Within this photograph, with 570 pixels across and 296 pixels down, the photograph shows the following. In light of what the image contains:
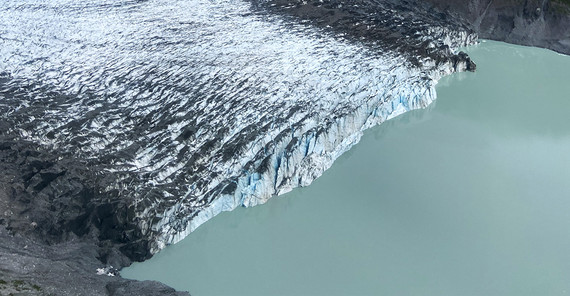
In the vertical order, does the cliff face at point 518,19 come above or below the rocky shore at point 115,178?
above

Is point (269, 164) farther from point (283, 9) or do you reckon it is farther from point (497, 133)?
point (283, 9)

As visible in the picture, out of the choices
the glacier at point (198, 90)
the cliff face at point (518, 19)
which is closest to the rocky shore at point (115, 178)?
the glacier at point (198, 90)

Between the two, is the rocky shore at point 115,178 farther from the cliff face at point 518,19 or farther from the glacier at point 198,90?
the cliff face at point 518,19

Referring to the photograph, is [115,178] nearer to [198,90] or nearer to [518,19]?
[198,90]

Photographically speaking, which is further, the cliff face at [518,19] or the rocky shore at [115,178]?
the cliff face at [518,19]

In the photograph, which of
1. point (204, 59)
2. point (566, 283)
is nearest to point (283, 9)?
point (204, 59)

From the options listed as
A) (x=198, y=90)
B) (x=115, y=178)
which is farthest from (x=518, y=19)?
(x=115, y=178)

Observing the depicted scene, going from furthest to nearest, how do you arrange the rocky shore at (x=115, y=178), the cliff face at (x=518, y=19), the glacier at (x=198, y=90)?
the cliff face at (x=518, y=19) < the glacier at (x=198, y=90) < the rocky shore at (x=115, y=178)

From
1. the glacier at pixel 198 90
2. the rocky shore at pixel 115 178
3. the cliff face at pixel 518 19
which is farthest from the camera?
the cliff face at pixel 518 19
